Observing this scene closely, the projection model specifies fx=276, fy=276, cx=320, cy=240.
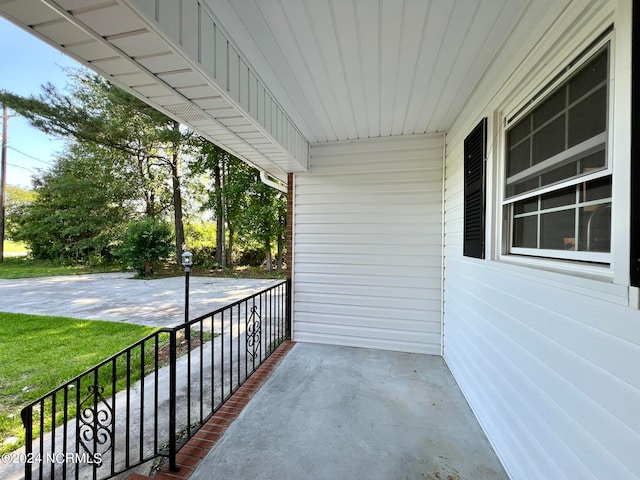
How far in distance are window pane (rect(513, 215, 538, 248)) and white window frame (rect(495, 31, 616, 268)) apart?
0.11 ft

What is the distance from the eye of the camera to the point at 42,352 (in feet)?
11.7

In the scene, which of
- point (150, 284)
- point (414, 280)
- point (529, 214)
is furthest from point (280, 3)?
point (150, 284)

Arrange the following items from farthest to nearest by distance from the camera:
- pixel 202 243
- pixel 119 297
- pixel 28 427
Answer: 1. pixel 202 243
2. pixel 119 297
3. pixel 28 427

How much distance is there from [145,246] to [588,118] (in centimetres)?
1198

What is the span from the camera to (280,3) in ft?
4.76

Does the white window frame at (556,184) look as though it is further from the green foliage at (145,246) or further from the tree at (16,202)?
the tree at (16,202)

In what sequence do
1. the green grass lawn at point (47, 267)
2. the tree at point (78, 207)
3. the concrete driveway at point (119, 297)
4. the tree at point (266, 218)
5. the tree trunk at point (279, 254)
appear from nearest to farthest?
the concrete driveway at point (119, 297)
the tree at point (266, 218)
the tree trunk at point (279, 254)
the green grass lawn at point (47, 267)
the tree at point (78, 207)

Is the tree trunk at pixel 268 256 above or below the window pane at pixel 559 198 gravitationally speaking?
below

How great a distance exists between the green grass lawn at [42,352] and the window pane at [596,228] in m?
3.68

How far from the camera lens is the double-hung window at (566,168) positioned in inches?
40.3

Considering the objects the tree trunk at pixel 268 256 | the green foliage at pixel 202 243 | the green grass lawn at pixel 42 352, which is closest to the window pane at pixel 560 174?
the green grass lawn at pixel 42 352

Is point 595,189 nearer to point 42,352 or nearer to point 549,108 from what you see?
point 549,108

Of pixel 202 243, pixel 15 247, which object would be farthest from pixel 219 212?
pixel 15 247

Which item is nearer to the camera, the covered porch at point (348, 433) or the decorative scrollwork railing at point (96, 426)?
the decorative scrollwork railing at point (96, 426)
